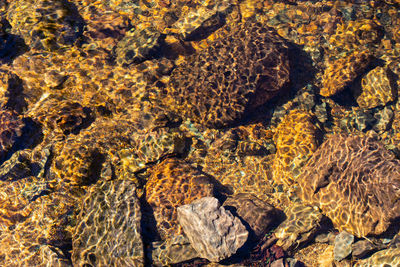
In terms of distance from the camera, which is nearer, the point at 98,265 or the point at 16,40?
the point at 98,265

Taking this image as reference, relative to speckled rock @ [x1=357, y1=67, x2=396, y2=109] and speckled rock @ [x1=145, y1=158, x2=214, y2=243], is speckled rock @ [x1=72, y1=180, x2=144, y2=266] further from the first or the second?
speckled rock @ [x1=357, y1=67, x2=396, y2=109]

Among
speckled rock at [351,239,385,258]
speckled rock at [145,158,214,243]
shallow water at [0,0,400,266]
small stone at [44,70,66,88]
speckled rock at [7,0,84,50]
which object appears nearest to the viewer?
speckled rock at [351,239,385,258]

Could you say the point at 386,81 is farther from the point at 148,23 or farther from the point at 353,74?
the point at 148,23

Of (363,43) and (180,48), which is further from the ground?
(180,48)

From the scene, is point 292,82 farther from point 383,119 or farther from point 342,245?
point 342,245

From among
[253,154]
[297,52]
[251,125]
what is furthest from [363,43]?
[253,154]

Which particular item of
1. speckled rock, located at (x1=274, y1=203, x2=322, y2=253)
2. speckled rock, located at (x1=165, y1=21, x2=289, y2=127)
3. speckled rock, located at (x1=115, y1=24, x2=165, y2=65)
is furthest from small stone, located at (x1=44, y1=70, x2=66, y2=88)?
speckled rock, located at (x1=274, y1=203, x2=322, y2=253)

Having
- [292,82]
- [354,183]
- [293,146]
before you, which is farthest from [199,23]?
[354,183]
